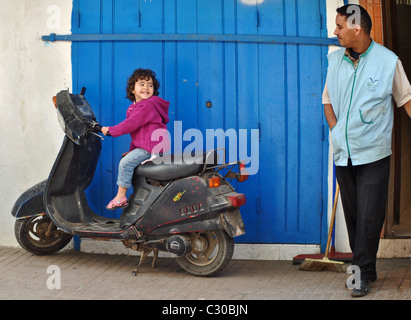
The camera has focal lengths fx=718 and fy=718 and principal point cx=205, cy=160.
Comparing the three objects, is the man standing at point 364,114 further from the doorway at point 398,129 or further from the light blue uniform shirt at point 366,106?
the doorway at point 398,129

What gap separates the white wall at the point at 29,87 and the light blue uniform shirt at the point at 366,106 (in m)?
2.90

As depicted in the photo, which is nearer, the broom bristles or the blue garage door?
the broom bristles

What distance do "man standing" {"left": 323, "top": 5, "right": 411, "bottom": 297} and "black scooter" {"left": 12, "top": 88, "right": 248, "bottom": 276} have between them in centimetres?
99

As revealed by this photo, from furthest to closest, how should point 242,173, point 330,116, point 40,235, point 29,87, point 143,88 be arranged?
point 29,87, point 40,235, point 143,88, point 242,173, point 330,116

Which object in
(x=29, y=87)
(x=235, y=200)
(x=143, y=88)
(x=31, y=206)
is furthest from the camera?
(x=29, y=87)

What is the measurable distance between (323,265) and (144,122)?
2.03 meters

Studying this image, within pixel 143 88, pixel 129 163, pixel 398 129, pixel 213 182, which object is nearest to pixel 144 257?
pixel 129 163

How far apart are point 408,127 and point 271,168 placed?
83.8 inches

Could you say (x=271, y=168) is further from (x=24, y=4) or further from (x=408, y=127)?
(x=24, y=4)

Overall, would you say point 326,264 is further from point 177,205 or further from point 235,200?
point 177,205

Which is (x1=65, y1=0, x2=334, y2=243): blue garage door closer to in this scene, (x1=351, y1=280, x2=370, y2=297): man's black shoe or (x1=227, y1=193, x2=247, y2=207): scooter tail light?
(x1=227, y1=193, x2=247, y2=207): scooter tail light

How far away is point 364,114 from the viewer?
551 centimetres

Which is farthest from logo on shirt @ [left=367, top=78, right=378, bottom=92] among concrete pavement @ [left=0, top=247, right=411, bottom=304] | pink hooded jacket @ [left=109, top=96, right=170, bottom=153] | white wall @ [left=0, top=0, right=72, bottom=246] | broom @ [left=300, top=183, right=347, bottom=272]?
white wall @ [left=0, top=0, right=72, bottom=246]

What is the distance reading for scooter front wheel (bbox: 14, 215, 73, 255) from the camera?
6.79m
